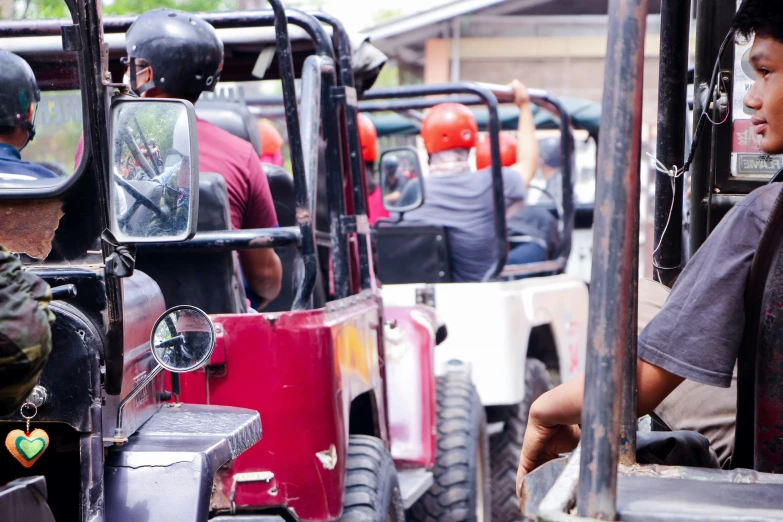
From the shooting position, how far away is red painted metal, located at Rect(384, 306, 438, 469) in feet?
16.6

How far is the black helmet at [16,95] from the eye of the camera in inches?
101

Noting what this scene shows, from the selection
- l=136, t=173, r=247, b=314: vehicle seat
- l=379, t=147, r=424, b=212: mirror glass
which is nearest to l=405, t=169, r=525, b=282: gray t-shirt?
l=379, t=147, r=424, b=212: mirror glass

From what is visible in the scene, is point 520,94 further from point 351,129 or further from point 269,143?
point 351,129

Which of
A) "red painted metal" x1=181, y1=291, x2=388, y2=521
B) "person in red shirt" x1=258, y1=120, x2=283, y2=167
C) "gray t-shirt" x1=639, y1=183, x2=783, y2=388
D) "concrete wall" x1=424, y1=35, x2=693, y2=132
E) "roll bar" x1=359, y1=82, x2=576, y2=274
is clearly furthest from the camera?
"concrete wall" x1=424, y1=35, x2=693, y2=132

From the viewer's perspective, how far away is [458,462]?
17.5 ft

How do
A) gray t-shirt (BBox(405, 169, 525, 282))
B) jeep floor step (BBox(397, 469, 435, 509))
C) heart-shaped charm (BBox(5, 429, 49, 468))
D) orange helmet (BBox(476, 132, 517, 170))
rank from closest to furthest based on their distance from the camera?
heart-shaped charm (BBox(5, 429, 49, 468)) → jeep floor step (BBox(397, 469, 435, 509)) → gray t-shirt (BBox(405, 169, 525, 282)) → orange helmet (BBox(476, 132, 517, 170))

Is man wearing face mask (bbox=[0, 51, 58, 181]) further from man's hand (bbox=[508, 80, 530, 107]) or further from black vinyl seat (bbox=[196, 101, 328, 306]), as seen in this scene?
man's hand (bbox=[508, 80, 530, 107])

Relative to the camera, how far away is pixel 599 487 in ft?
4.70

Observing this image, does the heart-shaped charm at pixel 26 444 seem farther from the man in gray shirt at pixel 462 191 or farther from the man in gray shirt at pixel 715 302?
the man in gray shirt at pixel 462 191

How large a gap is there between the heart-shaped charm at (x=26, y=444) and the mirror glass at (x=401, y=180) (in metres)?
3.90

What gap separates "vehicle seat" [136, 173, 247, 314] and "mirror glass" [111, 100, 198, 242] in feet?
3.76

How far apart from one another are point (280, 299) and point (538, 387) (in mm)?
2590

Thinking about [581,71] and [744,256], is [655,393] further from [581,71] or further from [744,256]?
[581,71]

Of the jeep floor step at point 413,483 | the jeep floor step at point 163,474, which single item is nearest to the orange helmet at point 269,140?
the jeep floor step at point 413,483
